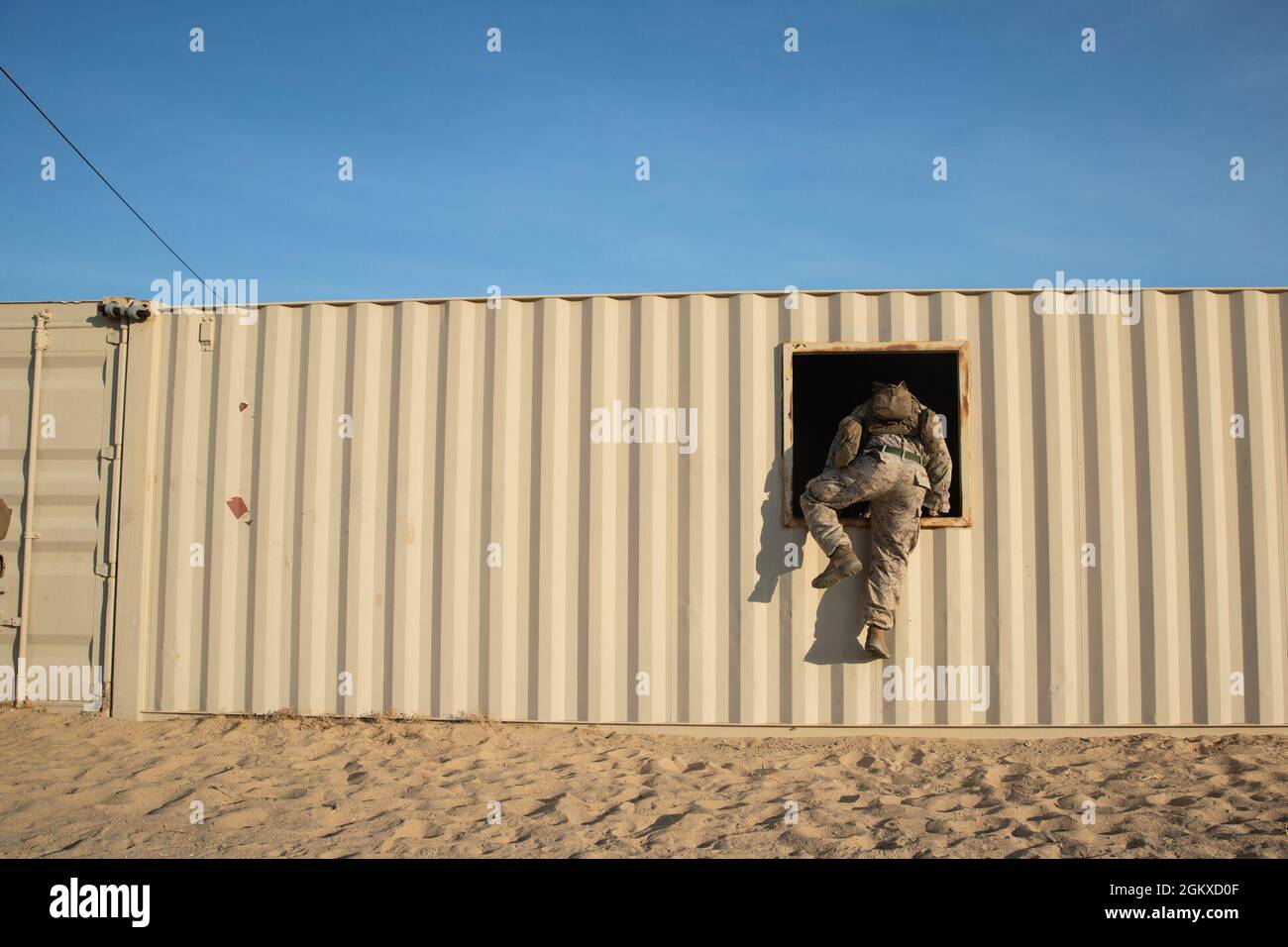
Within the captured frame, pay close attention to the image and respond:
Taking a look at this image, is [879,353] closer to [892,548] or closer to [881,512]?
[881,512]

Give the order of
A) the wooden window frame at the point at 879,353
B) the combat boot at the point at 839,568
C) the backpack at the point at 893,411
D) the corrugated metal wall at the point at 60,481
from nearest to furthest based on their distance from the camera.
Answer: the combat boot at the point at 839,568
the backpack at the point at 893,411
the wooden window frame at the point at 879,353
the corrugated metal wall at the point at 60,481

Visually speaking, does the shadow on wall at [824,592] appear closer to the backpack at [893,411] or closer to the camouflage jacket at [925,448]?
the camouflage jacket at [925,448]

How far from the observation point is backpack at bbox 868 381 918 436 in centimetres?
557

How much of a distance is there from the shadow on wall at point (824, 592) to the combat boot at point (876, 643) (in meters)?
0.12

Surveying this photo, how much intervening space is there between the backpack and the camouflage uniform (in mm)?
45

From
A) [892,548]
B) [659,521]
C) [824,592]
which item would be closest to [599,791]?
[659,521]

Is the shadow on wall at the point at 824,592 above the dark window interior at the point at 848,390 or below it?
below

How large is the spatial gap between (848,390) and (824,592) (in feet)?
5.83

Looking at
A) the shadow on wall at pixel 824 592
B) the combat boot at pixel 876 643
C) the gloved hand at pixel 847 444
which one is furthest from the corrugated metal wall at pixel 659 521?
the gloved hand at pixel 847 444

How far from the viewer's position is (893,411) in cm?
557

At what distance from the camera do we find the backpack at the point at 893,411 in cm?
557

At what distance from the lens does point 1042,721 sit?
5.63m

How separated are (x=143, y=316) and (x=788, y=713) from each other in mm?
5336

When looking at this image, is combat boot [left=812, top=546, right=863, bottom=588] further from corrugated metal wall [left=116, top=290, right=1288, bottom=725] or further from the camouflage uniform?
corrugated metal wall [left=116, top=290, right=1288, bottom=725]
